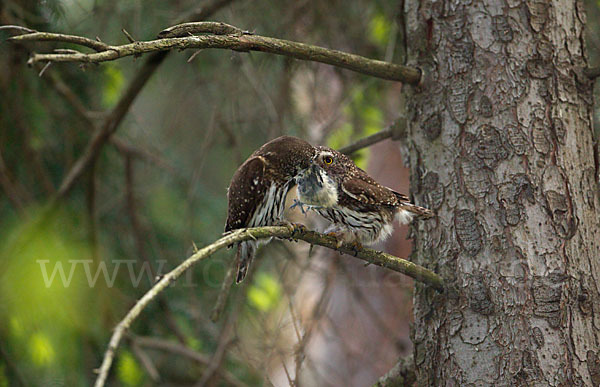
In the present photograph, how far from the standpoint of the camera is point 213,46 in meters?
1.83

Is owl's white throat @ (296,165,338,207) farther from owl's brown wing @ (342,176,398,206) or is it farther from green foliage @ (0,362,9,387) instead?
green foliage @ (0,362,9,387)

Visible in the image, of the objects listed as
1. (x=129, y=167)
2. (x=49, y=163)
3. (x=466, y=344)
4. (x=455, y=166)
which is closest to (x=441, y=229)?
(x=455, y=166)

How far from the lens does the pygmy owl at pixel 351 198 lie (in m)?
2.65

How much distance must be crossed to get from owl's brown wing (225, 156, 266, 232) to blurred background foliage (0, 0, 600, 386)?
48 centimetres

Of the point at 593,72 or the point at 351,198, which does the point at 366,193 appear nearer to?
the point at 351,198

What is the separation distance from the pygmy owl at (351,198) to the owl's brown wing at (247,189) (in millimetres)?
350

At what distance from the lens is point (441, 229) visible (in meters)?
2.39

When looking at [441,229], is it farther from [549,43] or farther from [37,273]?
[37,273]

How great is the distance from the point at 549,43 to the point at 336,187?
100 centimetres

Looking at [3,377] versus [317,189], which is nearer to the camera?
[317,189]

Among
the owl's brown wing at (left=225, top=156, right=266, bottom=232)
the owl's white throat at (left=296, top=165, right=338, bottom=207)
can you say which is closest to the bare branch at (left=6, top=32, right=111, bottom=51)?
the owl's white throat at (left=296, top=165, right=338, bottom=207)

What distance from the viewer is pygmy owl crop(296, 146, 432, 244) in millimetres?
2654

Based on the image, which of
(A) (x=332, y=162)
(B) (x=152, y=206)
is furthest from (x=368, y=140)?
(B) (x=152, y=206)

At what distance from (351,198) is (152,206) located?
269 centimetres
